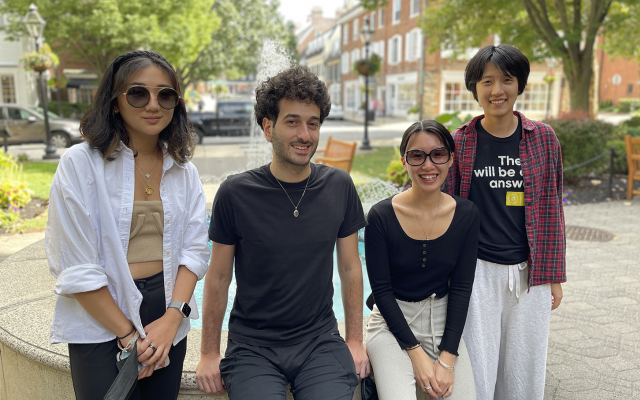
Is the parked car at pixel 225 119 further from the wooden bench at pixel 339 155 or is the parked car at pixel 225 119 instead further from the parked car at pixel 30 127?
the wooden bench at pixel 339 155

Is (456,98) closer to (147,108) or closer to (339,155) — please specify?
(339,155)

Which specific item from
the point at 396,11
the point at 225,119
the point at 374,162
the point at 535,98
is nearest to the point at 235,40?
the point at 396,11

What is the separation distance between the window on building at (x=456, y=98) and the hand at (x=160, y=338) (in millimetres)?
31922

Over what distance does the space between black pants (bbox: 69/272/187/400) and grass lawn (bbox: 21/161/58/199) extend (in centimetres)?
779

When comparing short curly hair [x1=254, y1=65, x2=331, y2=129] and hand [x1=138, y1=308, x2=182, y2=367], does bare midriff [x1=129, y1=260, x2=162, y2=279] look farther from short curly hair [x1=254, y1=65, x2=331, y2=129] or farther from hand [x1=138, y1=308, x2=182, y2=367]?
short curly hair [x1=254, y1=65, x2=331, y2=129]

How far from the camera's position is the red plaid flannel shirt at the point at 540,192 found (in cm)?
232

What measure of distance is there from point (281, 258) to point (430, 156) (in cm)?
84

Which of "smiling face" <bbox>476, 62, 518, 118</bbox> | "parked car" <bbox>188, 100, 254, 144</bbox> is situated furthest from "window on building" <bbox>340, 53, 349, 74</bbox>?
"smiling face" <bbox>476, 62, 518, 118</bbox>

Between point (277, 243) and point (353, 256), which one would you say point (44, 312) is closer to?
point (277, 243)

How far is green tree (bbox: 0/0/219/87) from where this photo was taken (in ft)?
65.6

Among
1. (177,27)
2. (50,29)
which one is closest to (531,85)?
(177,27)

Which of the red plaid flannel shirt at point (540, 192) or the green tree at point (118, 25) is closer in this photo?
the red plaid flannel shirt at point (540, 192)

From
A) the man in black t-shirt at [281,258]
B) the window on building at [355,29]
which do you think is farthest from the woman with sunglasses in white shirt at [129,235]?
the window on building at [355,29]

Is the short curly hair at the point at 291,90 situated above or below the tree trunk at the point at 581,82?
below
